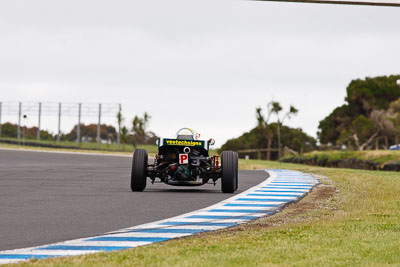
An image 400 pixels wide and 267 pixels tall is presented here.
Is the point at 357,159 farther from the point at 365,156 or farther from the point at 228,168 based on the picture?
the point at 228,168

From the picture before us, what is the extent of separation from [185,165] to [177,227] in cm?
745

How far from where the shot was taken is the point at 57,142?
269 ft

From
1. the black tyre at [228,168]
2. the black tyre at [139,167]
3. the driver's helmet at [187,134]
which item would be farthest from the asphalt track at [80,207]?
the driver's helmet at [187,134]

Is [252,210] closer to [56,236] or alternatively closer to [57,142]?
[56,236]

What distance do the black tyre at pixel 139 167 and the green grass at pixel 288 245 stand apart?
576 cm

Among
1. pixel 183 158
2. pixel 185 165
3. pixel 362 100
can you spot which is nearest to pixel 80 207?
pixel 183 158

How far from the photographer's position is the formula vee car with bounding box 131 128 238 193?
57.8 ft

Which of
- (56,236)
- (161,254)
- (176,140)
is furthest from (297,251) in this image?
(176,140)

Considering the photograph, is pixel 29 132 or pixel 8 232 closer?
pixel 8 232

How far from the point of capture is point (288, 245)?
862 cm

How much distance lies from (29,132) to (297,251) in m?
81.9

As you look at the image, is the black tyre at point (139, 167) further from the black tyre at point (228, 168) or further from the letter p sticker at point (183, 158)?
the black tyre at point (228, 168)

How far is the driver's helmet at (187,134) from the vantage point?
61.4ft

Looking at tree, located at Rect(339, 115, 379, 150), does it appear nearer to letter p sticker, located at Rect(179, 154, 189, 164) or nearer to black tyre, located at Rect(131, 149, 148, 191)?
letter p sticker, located at Rect(179, 154, 189, 164)
